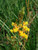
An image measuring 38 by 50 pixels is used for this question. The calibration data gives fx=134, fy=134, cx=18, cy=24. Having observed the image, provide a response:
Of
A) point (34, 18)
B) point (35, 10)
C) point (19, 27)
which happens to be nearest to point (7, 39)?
point (19, 27)

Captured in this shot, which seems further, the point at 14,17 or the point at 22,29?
the point at 14,17

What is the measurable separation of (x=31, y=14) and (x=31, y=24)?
22 cm

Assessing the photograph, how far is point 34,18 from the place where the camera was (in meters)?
1.81

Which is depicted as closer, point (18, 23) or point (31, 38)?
point (31, 38)

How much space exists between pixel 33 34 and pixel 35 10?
58 cm

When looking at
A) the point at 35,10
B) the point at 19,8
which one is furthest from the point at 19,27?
the point at 35,10

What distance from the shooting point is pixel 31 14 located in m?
1.91

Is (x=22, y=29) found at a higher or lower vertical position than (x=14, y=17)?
lower

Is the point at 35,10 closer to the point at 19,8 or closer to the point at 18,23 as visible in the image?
the point at 19,8

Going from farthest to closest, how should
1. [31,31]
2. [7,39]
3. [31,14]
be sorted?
[31,14]
[31,31]
[7,39]

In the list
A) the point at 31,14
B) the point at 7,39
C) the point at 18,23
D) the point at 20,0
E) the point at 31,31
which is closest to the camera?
the point at 7,39

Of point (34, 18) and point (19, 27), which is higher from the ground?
point (34, 18)

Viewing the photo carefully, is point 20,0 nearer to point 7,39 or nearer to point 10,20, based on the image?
point 10,20

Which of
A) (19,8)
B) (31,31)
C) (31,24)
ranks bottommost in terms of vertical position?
(31,31)
